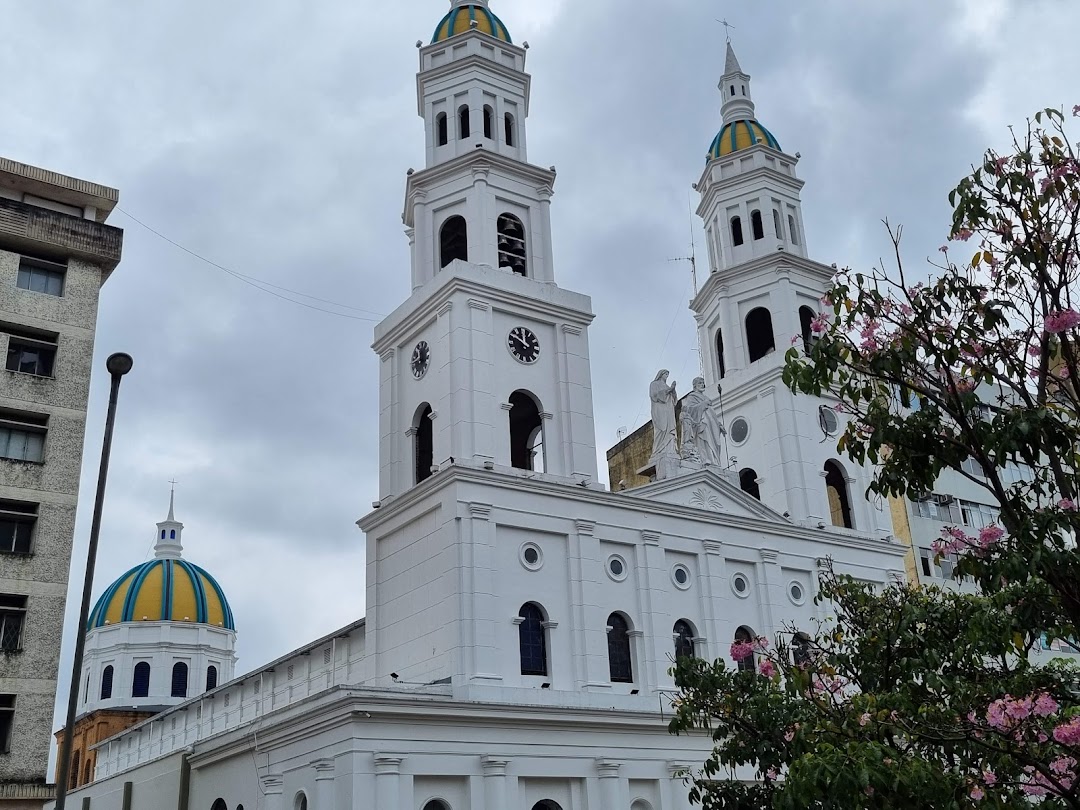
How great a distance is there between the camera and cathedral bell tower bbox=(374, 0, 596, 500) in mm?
30953

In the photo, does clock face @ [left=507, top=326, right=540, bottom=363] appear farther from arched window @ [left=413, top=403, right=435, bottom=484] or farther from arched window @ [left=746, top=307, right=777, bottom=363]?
arched window @ [left=746, top=307, right=777, bottom=363]

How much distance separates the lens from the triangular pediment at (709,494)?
109ft

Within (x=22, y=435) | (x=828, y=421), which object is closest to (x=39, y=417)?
(x=22, y=435)

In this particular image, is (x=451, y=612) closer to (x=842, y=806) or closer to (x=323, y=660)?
(x=323, y=660)

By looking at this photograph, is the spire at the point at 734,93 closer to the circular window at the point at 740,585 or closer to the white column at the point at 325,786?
the circular window at the point at 740,585

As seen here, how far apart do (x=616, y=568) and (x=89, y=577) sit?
1794cm

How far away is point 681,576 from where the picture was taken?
32.2 metres

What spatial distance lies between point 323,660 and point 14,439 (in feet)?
47.6

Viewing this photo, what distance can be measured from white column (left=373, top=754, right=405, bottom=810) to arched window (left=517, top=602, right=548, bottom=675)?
4.37m

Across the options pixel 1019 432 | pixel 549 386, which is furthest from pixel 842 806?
pixel 549 386

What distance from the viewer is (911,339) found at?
34.8 feet

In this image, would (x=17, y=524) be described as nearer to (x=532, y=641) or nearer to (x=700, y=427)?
(x=532, y=641)

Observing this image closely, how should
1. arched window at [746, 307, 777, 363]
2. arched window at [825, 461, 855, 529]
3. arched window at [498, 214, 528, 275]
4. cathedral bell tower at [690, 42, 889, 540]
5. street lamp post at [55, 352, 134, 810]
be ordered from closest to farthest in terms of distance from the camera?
street lamp post at [55, 352, 134, 810] → arched window at [498, 214, 528, 275] → cathedral bell tower at [690, 42, 889, 540] → arched window at [825, 461, 855, 529] → arched window at [746, 307, 777, 363]

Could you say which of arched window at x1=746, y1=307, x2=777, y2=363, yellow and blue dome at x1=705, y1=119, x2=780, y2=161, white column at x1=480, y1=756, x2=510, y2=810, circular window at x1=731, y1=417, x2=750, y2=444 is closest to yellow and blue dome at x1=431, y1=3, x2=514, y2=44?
yellow and blue dome at x1=705, y1=119, x2=780, y2=161
